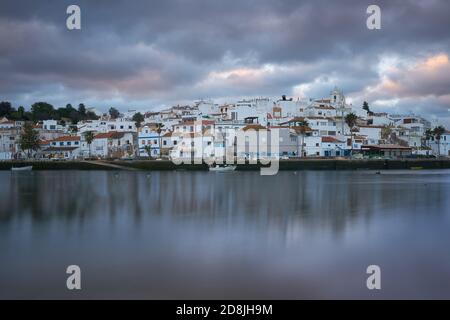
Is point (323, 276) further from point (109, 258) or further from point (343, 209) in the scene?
point (343, 209)

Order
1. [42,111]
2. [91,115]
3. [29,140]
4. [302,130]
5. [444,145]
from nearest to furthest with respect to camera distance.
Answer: [302,130] → [29,140] → [444,145] → [42,111] → [91,115]

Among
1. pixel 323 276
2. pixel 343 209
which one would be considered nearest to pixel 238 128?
pixel 343 209

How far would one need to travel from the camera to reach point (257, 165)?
63062 mm

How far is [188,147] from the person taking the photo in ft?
229

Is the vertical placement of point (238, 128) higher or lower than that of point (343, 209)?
higher

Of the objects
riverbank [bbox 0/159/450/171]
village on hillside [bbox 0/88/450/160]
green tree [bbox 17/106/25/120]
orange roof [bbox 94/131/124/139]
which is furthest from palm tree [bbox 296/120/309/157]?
green tree [bbox 17/106/25/120]

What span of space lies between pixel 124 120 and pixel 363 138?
141 ft

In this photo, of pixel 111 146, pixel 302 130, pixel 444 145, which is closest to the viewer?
pixel 302 130

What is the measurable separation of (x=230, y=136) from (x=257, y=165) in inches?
315

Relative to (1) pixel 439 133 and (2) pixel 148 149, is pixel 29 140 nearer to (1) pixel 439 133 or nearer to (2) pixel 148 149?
(2) pixel 148 149

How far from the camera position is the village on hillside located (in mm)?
70188

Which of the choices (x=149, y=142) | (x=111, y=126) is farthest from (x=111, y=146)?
(x=111, y=126)
